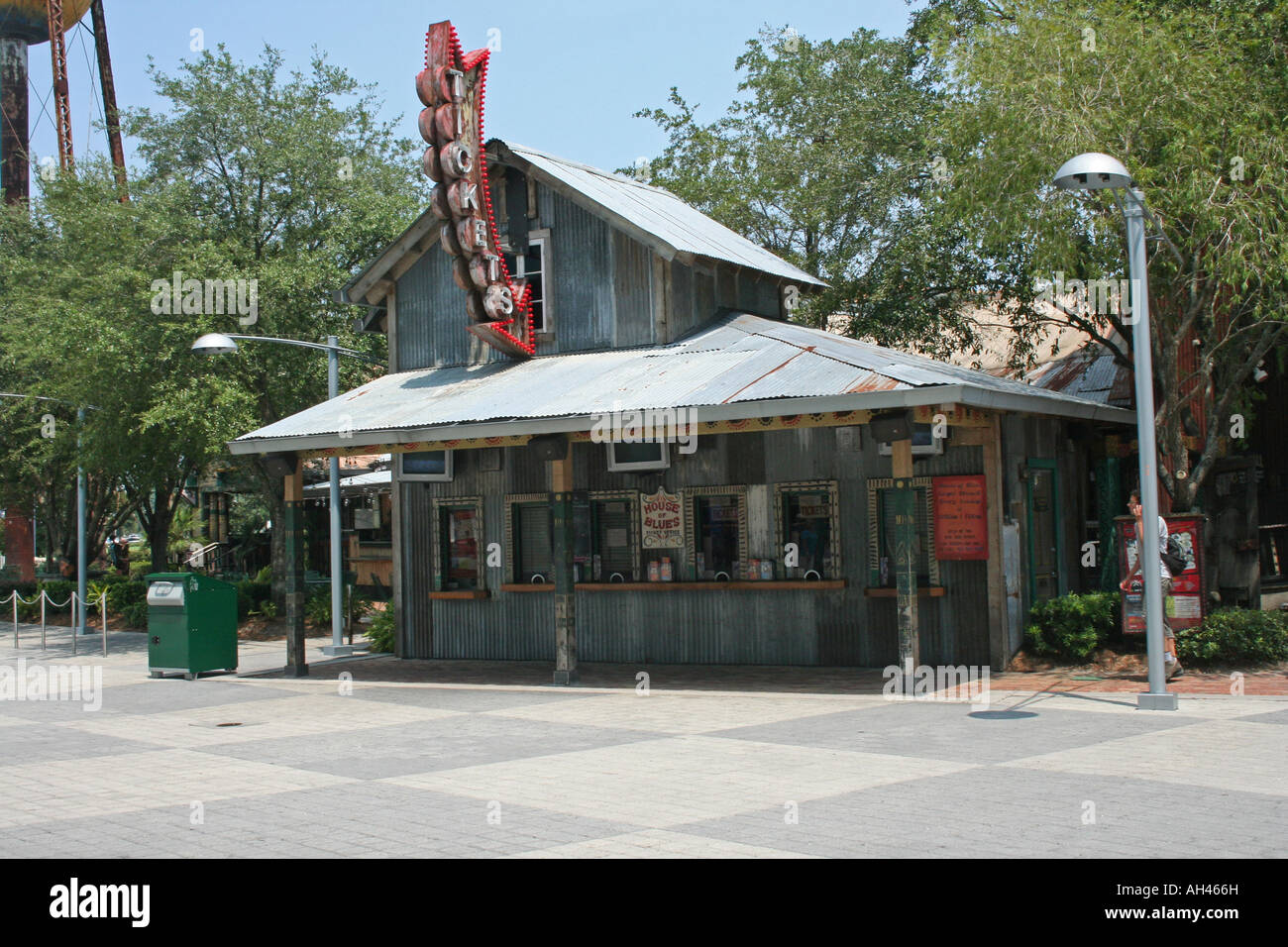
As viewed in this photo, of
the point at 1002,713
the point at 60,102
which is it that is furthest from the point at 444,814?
the point at 60,102

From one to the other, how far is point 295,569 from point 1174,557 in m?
11.5

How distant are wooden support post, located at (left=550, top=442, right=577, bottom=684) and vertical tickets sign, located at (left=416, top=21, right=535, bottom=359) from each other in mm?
2972

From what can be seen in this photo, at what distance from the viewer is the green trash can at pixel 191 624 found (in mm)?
18453

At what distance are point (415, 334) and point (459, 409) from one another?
4.34 meters

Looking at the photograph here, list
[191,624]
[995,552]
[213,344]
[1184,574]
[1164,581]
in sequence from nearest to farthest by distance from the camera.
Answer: [1164,581] → [1184,574] → [995,552] → [213,344] → [191,624]

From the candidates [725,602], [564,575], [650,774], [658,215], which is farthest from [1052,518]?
[650,774]

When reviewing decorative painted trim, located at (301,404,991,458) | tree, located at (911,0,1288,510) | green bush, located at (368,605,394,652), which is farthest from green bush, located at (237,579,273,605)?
tree, located at (911,0,1288,510)

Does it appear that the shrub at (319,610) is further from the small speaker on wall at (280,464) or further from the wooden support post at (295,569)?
the small speaker on wall at (280,464)

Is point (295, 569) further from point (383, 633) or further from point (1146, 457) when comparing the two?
point (1146, 457)

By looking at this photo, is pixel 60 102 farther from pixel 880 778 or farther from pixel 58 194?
pixel 880 778

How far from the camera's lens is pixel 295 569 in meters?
18.1

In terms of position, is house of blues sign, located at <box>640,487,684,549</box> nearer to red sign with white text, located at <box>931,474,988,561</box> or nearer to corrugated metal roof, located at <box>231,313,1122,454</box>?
corrugated metal roof, located at <box>231,313,1122,454</box>

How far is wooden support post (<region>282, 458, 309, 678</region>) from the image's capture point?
18.1 m

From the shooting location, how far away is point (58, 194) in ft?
90.0
